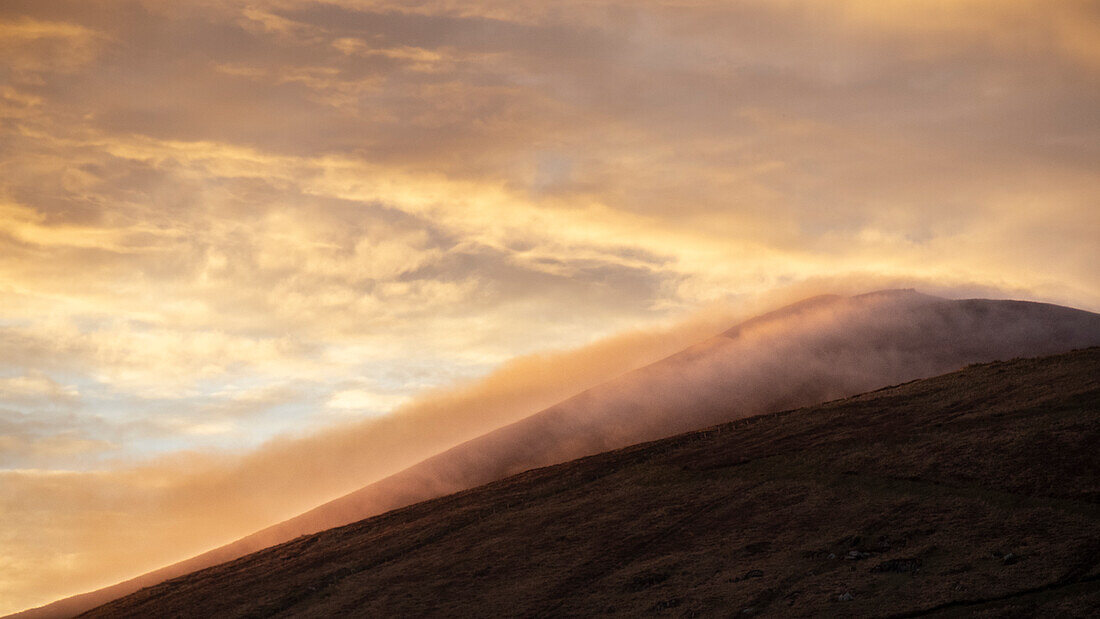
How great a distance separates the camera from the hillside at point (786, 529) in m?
42.8

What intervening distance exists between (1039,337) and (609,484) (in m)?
94.3

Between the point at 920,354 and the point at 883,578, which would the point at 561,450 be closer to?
the point at 920,354

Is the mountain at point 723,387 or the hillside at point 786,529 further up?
the mountain at point 723,387

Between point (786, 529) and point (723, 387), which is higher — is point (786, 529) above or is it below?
below

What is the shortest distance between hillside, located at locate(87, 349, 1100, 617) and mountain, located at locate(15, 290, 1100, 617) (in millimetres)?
39449

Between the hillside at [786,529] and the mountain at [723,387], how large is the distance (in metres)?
39.4

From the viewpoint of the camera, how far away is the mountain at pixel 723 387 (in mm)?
128625

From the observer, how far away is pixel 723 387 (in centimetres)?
14388

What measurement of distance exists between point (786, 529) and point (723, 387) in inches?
3596

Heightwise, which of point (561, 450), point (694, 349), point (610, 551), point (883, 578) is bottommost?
point (883, 578)

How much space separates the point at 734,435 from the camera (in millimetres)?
81938

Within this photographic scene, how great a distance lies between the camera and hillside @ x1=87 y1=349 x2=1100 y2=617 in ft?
140

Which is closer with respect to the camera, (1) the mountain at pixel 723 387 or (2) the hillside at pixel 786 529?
(2) the hillside at pixel 786 529

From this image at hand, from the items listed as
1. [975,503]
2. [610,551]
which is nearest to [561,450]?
[610,551]
